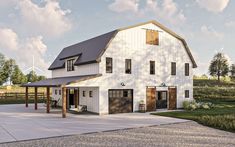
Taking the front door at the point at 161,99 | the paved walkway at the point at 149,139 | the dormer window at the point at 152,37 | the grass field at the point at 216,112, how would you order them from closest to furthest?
1. the paved walkway at the point at 149,139
2. the grass field at the point at 216,112
3. the dormer window at the point at 152,37
4. the front door at the point at 161,99

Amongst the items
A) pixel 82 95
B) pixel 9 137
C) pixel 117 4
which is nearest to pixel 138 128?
pixel 9 137

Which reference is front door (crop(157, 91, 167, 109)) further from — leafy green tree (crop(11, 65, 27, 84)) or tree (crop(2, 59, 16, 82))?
leafy green tree (crop(11, 65, 27, 84))

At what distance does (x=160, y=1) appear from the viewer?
19141mm

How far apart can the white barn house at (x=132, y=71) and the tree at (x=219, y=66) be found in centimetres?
4183

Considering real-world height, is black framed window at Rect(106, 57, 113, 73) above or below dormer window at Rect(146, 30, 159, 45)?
below

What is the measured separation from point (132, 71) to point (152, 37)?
3570 mm

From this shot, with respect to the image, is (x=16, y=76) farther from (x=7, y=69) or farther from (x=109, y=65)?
(x=109, y=65)

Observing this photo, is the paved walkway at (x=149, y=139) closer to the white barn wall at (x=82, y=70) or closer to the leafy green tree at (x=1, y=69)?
the white barn wall at (x=82, y=70)

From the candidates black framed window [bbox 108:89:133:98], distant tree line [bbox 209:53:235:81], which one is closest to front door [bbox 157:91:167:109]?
black framed window [bbox 108:89:133:98]

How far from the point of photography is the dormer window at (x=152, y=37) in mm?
21297

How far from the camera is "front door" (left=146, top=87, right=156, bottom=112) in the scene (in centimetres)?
2114

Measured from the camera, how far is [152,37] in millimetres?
21531

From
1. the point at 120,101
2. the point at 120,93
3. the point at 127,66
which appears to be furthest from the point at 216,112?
the point at 127,66

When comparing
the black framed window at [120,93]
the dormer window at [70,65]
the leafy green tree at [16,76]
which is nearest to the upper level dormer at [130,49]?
the dormer window at [70,65]
